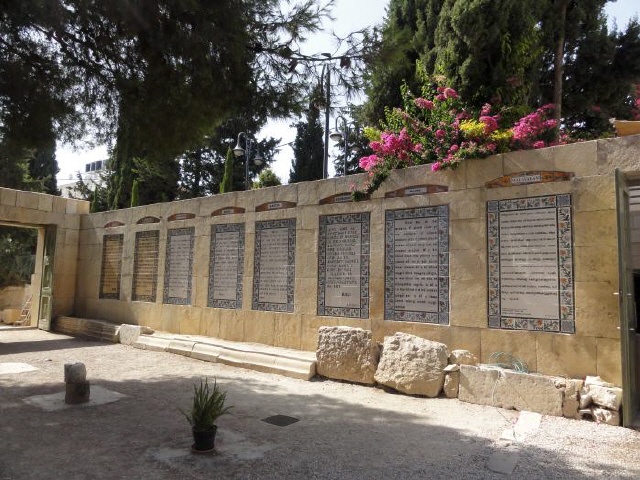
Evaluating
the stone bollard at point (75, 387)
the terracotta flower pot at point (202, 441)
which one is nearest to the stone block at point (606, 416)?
the terracotta flower pot at point (202, 441)

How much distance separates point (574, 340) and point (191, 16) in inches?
227

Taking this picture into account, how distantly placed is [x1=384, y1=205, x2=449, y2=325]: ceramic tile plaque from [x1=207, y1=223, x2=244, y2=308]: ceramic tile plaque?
3374 millimetres

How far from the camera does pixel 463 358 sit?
5.91 meters

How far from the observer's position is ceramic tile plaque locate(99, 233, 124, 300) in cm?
1196

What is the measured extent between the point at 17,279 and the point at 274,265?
1383cm

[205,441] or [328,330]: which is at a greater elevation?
[328,330]

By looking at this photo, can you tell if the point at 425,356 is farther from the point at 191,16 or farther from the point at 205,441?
the point at 191,16

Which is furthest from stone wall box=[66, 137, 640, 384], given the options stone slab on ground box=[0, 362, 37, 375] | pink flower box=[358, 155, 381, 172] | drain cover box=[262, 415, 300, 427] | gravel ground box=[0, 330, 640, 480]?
stone slab on ground box=[0, 362, 37, 375]

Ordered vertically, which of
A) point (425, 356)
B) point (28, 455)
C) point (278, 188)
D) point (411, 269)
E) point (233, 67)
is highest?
point (233, 67)

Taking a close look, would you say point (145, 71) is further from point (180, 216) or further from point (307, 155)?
point (307, 155)

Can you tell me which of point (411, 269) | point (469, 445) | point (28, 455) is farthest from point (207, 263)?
point (469, 445)

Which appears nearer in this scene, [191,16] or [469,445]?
[469,445]

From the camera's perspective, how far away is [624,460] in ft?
12.9

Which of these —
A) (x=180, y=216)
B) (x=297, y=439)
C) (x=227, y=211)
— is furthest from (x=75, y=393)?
(x=180, y=216)
